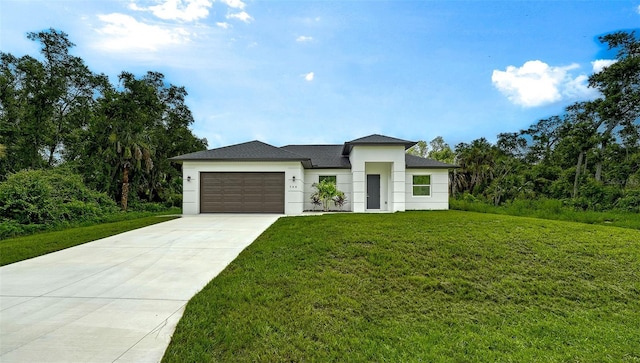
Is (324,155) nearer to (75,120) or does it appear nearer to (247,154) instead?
(247,154)

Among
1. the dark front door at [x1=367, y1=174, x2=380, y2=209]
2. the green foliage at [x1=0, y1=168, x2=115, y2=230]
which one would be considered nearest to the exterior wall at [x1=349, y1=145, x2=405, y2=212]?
the dark front door at [x1=367, y1=174, x2=380, y2=209]

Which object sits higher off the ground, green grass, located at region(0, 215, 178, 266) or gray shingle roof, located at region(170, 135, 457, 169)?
gray shingle roof, located at region(170, 135, 457, 169)

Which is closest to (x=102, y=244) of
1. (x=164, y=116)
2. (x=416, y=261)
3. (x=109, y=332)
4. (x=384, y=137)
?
(x=109, y=332)

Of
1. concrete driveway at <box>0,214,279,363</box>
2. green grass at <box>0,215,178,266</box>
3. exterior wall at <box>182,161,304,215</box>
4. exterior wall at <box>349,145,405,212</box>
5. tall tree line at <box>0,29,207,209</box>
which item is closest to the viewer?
concrete driveway at <box>0,214,279,363</box>

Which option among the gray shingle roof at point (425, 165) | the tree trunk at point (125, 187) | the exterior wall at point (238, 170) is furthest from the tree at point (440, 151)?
the tree trunk at point (125, 187)

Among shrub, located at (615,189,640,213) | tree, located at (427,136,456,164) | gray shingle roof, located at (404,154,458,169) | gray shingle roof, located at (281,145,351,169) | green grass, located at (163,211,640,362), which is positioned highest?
tree, located at (427,136,456,164)

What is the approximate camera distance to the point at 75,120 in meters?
20.5

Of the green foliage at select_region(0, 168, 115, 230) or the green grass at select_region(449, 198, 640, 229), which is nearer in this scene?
the green grass at select_region(449, 198, 640, 229)

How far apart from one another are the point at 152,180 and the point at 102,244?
17630 millimetres

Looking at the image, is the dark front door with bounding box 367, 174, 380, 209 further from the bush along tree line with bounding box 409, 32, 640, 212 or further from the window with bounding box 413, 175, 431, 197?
the bush along tree line with bounding box 409, 32, 640, 212

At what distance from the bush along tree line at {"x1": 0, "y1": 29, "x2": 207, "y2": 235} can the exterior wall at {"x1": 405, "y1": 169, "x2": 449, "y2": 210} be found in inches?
672

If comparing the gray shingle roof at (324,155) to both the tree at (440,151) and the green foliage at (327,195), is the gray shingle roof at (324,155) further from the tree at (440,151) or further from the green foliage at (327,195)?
the tree at (440,151)

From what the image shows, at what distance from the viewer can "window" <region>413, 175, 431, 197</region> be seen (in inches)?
691

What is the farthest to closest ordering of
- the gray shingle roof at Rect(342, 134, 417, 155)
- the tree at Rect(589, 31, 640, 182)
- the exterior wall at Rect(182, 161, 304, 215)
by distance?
the tree at Rect(589, 31, 640, 182) < the gray shingle roof at Rect(342, 134, 417, 155) < the exterior wall at Rect(182, 161, 304, 215)
